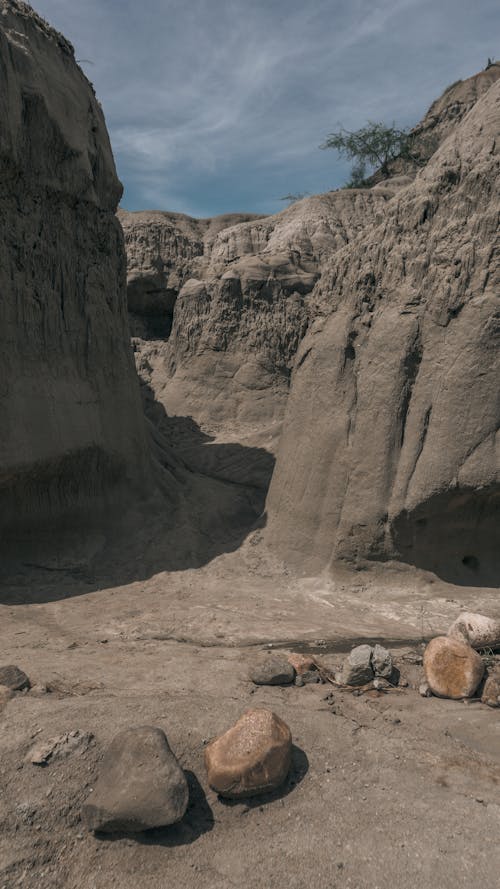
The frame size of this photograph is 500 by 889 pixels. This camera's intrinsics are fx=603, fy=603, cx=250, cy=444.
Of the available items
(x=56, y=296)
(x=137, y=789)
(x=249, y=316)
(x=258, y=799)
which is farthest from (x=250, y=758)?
(x=249, y=316)

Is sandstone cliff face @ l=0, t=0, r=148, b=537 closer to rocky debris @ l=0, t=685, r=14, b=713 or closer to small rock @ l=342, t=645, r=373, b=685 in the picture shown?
rocky debris @ l=0, t=685, r=14, b=713

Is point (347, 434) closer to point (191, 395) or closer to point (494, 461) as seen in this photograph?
point (494, 461)

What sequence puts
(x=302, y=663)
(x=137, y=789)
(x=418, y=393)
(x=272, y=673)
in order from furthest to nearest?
(x=418, y=393)
(x=302, y=663)
(x=272, y=673)
(x=137, y=789)

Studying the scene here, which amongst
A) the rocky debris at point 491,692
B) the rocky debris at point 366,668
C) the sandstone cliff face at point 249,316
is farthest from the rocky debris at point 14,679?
the sandstone cliff face at point 249,316

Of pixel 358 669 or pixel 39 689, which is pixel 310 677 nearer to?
pixel 358 669

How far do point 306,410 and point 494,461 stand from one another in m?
2.27

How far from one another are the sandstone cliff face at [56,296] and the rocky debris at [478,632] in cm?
419

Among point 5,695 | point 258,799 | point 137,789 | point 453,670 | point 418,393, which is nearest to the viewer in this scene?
point 137,789

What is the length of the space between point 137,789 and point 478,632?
8.48ft

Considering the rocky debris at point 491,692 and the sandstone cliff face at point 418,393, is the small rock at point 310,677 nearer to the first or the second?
the rocky debris at point 491,692

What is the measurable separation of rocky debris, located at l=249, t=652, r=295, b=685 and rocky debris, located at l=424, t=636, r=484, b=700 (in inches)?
31.4

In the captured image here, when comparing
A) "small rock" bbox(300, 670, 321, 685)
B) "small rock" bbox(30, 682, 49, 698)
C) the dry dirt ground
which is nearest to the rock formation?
the dry dirt ground

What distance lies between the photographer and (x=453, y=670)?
3383 mm

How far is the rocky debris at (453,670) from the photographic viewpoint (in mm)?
3327
